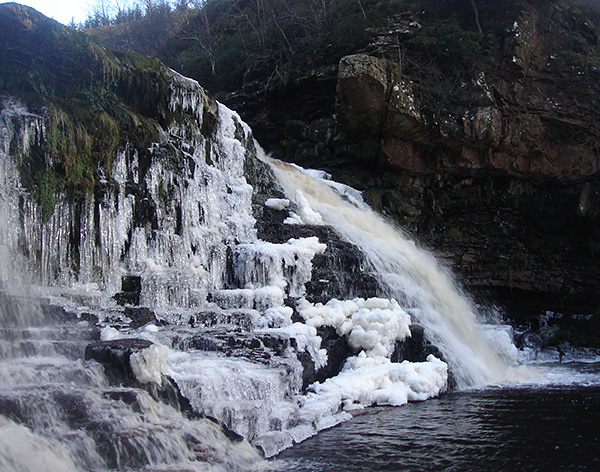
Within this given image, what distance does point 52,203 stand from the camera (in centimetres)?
791

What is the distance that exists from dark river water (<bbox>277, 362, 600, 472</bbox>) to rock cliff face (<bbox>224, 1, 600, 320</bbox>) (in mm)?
10225

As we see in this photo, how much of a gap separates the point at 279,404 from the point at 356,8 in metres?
17.7

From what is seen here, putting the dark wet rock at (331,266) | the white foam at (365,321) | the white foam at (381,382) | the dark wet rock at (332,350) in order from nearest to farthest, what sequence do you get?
the white foam at (381,382) < the dark wet rock at (332,350) < the white foam at (365,321) < the dark wet rock at (331,266)

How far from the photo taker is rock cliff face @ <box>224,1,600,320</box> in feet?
54.1

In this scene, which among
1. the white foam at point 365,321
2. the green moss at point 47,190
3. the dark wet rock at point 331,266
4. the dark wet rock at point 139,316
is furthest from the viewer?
the dark wet rock at point 331,266

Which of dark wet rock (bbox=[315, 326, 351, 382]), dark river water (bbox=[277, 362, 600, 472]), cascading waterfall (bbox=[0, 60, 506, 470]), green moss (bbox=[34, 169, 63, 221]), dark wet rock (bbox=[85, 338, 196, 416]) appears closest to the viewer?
cascading waterfall (bbox=[0, 60, 506, 470])

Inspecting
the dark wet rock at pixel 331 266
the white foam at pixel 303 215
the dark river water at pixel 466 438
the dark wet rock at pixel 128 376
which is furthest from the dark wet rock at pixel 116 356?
the white foam at pixel 303 215

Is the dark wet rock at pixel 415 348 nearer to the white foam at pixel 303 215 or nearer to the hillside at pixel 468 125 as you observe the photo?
the white foam at pixel 303 215

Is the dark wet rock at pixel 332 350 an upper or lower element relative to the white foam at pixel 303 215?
lower

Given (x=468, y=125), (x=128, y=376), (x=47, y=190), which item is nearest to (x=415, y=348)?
(x=128, y=376)

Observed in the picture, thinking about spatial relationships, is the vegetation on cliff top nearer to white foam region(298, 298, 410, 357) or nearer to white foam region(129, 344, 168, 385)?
white foam region(129, 344, 168, 385)

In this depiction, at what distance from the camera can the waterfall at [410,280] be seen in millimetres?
9773

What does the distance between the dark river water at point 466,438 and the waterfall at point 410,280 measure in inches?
73.0

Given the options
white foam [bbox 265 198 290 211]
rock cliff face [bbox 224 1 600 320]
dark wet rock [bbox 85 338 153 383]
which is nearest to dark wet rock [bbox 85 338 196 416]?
dark wet rock [bbox 85 338 153 383]
